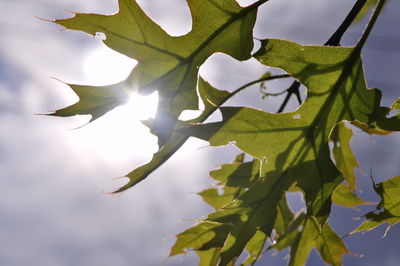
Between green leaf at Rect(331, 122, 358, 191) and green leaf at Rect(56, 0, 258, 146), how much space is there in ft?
2.43

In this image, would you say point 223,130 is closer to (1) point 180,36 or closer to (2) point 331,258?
(1) point 180,36

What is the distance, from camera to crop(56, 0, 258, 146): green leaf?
2.57ft

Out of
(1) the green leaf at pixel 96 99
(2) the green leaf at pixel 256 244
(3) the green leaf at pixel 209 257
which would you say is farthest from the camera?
(3) the green leaf at pixel 209 257

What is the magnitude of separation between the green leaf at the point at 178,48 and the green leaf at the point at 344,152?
74 cm

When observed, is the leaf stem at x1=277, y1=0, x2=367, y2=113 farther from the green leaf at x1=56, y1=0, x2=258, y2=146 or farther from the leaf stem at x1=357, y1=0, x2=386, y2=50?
the green leaf at x1=56, y1=0, x2=258, y2=146

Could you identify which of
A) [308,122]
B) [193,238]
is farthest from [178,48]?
[193,238]

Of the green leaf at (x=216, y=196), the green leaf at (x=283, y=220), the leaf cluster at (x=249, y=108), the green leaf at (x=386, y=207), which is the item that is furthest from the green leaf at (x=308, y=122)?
the green leaf at (x=283, y=220)

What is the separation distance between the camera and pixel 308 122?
2.87 ft

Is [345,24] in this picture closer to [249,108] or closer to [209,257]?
[249,108]

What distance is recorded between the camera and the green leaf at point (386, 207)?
86 cm

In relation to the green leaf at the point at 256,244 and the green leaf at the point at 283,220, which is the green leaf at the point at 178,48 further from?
the green leaf at the point at 283,220

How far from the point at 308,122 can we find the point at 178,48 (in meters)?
0.30

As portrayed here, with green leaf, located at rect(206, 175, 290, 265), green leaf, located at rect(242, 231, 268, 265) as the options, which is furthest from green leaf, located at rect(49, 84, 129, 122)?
green leaf, located at rect(242, 231, 268, 265)

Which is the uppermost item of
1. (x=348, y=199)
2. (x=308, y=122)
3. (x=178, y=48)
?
(x=178, y=48)
